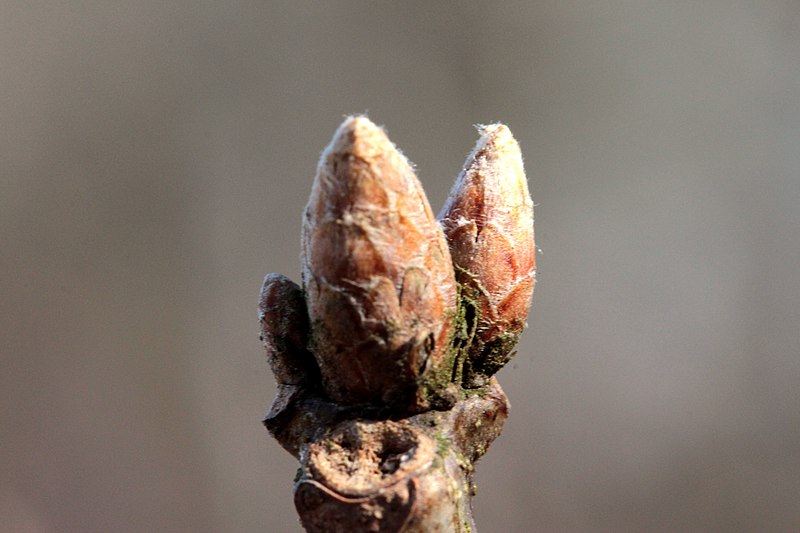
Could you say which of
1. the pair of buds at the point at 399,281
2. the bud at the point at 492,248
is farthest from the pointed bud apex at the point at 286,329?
the bud at the point at 492,248

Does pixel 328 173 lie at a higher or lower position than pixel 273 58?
lower

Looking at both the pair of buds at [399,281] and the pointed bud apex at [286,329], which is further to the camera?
the pointed bud apex at [286,329]

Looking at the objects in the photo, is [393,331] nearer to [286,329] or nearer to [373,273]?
[373,273]

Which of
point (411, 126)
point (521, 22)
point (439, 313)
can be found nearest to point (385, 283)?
point (439, 313)

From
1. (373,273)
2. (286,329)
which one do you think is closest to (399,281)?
(373,273)

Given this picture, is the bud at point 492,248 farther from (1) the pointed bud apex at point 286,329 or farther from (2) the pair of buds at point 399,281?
(1) the pointed bud apex at point 286,329

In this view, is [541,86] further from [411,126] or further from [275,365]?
[275,365]
